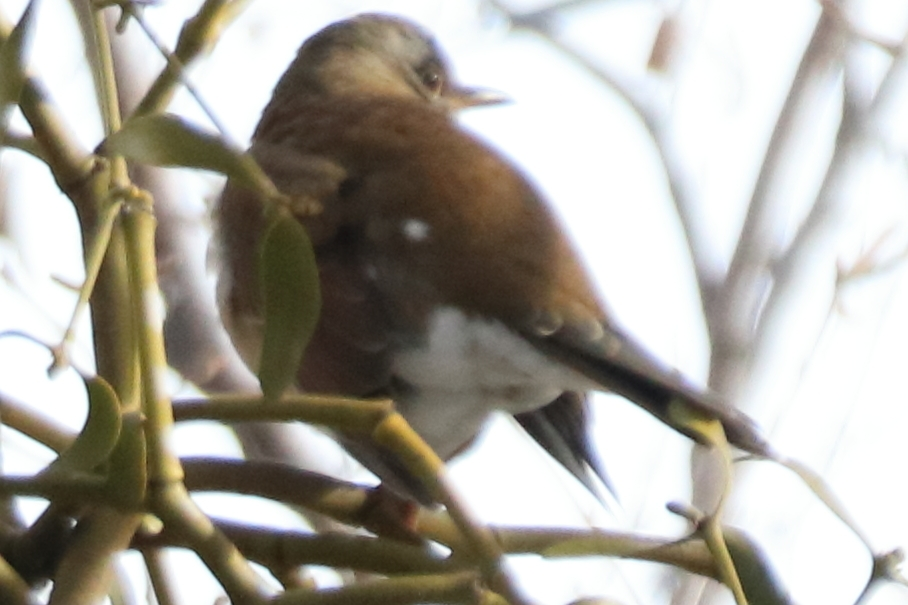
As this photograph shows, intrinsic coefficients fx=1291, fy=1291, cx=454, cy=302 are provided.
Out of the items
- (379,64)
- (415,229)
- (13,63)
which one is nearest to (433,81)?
(379,64)

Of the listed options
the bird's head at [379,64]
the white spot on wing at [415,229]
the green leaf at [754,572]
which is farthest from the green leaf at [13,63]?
the bird's head at [379,64]

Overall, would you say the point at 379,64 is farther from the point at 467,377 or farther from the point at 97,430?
the point at 97,430

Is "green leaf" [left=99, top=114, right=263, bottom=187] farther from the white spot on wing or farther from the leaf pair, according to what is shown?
the white spot on wing

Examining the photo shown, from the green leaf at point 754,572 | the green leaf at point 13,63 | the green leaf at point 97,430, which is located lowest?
the green leaf at point 754,572

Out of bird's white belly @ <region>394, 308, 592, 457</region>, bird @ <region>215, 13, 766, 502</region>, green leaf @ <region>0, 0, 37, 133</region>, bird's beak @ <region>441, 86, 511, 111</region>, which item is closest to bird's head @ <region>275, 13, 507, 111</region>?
bird's beak @ <region>441, 86, 511, 111</region>

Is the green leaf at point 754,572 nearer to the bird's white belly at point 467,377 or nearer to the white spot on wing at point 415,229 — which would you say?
the bird's white belly at point 467,377

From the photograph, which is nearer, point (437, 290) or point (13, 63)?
point (13, 63)
